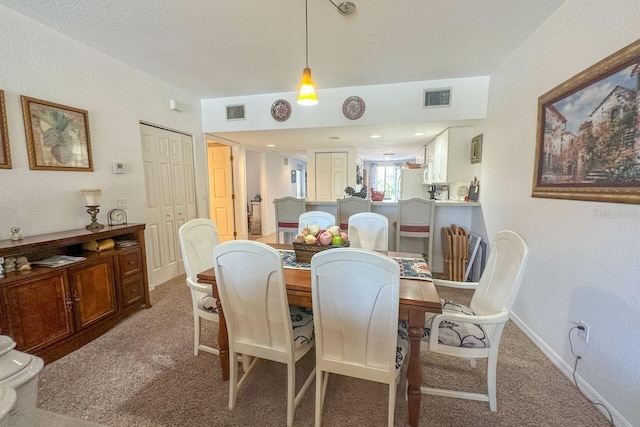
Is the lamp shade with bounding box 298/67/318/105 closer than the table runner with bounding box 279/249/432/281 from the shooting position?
No

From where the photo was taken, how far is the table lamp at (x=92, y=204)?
2295 mm

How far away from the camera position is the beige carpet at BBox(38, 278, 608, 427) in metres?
1.39

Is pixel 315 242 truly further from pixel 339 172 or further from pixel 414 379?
pixel 339 172

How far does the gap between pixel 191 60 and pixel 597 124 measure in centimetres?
335

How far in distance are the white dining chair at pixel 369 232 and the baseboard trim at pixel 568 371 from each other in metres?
1.34

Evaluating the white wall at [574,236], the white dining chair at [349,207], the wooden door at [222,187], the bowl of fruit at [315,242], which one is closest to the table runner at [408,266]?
the bowl of fruit at [315,242]

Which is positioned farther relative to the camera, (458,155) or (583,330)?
(458,155)

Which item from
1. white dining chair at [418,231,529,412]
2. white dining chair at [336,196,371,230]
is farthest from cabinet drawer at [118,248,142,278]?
white dining chair at [418,231,529,412]

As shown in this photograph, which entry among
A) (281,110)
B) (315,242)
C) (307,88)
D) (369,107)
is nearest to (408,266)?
(315,242)

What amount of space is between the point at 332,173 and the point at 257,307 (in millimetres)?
4688

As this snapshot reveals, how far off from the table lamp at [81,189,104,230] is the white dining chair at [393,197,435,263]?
3.14 m

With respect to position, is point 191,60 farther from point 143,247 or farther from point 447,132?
point 447,132

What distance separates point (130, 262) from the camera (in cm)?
245

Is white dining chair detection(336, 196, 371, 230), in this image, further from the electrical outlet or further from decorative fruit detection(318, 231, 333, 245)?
the electrical outlet
